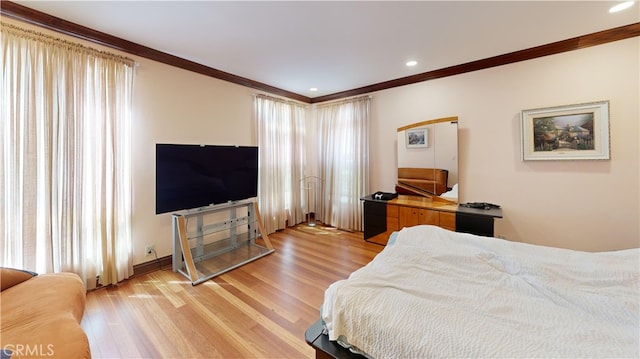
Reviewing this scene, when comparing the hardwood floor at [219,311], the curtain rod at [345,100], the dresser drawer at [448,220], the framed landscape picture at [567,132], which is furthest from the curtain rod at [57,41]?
the framed landscape picture at [567,132]

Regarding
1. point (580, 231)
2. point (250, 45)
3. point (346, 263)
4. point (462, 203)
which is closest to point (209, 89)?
point (250, 45)

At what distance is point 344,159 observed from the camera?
471 cm

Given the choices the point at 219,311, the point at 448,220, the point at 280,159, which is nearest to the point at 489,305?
the point at 219,311

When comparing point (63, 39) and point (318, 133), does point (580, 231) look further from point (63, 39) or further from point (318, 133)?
point (63, 39)

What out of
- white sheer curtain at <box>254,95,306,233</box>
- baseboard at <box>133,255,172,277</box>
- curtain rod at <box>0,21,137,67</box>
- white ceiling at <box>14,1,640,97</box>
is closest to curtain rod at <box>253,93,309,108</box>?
white sheer curtain at <box>254,95,306,233</box>

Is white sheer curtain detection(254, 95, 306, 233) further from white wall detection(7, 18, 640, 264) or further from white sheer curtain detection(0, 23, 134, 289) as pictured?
white sheer curtain detection(0, 23, 134, 289)

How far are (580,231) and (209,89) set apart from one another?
4.95 meters

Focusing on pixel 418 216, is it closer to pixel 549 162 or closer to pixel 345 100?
pixel 549 162

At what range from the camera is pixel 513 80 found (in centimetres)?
313

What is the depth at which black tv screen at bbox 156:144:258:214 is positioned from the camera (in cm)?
281

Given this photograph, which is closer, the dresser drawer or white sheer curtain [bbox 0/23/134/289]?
white sheer curtain [bbox 0/23/134/289]

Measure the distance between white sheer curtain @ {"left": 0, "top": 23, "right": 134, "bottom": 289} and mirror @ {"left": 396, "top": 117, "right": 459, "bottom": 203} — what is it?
3722mm

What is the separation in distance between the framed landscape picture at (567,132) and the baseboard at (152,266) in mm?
4665

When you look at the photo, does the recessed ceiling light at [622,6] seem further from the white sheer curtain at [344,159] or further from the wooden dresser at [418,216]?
the white sheer curtain at [344,159]
